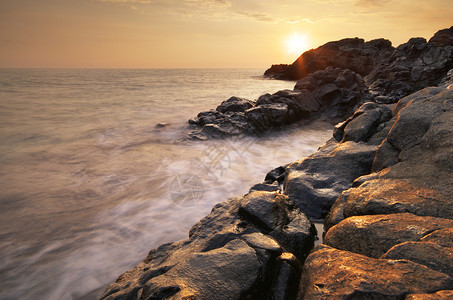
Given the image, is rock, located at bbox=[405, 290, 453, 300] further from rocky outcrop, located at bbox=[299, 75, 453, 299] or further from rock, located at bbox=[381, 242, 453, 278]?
rock, located at bbox=[381, 242, 453, 278]

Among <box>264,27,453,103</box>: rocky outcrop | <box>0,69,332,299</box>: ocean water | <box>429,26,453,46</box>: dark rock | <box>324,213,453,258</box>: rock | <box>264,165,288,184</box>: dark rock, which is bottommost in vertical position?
<box>0,69,332,299</box>: ocean water

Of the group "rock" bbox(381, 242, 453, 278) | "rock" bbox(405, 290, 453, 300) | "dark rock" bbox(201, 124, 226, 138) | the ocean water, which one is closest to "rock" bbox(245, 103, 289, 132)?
the ocean water

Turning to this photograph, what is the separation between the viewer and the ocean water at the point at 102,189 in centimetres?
423

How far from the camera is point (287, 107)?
44.8 feet

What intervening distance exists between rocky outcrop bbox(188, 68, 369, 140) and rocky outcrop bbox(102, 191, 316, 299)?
8.40 meters

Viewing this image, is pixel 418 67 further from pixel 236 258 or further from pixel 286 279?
pixel 236 258

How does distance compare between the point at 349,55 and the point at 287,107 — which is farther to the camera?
the point at 349,55

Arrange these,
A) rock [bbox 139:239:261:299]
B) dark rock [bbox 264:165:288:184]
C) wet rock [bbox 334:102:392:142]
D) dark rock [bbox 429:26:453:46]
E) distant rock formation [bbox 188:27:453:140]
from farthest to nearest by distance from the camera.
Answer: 1. dark rock [bbox 429:26:453:46]
2. distant rock formation [bbox 188:27:453:140]
3. dark rock [bbox 264:165:288:184]
4. wet rock [bbox 334:102:392:142]
5. rock [bbox 139:239:261:299]

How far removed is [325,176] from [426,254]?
2.97 m

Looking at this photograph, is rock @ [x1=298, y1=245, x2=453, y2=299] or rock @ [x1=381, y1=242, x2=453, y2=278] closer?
rock @ [x1=298, y1=245, x2=453, y2=299]

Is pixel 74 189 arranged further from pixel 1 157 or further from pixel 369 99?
pixel 369 99

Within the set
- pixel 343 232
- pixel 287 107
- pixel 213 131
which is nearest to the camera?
pixel 343 232

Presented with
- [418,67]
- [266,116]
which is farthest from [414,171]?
[418,67]

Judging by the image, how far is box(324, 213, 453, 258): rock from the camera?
82.0 inches
